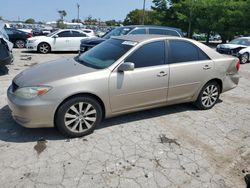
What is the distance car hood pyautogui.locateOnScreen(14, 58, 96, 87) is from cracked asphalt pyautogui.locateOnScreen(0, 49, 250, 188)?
32.7 inches

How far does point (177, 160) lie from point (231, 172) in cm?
69

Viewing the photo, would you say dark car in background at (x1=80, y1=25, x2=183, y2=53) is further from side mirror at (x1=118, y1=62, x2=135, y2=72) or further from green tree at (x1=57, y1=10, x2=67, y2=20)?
green tree at (x1=57, y1=10, x2=67, y2=20)

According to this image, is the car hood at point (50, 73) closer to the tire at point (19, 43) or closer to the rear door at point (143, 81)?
the rear door at point (143, 81)

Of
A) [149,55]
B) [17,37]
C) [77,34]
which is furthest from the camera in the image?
[17,37]

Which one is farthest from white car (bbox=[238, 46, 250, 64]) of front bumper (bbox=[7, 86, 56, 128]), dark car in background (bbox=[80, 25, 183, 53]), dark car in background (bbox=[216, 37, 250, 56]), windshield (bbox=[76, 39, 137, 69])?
front bumper (bbox=[7, 86, 56, 128])

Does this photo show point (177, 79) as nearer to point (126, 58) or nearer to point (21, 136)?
point (126, 58)

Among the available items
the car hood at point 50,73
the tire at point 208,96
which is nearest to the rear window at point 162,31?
the tire at point 208,96

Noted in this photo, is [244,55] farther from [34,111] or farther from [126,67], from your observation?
[34,111]

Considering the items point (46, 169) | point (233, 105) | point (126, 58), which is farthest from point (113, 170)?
point (233, 105)

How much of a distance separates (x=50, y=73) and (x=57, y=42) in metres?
11.2

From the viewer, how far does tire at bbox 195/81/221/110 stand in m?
5.31

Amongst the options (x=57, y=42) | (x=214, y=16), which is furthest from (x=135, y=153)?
(x=214, y=16)

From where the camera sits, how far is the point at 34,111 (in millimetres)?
3686

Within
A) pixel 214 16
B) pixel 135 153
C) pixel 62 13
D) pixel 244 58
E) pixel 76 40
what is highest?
pixel 62 13
